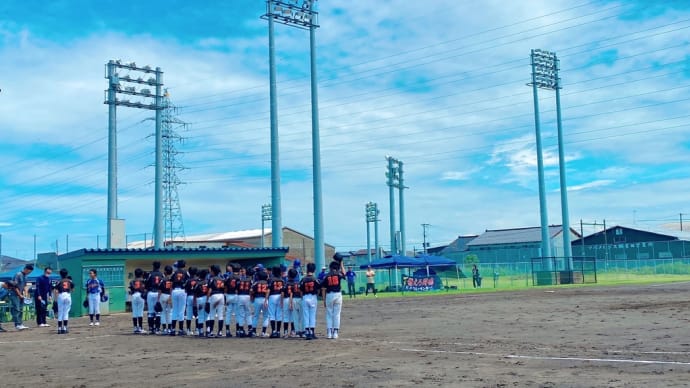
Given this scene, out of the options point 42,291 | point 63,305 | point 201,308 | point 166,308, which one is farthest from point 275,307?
point 42,291

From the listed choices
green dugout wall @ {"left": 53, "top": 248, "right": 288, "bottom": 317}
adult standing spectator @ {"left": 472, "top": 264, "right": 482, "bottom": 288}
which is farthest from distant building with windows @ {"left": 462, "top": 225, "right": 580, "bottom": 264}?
green dugout wall @ {"left": 53, "top": 248, "right": 288, "bottom": 317}

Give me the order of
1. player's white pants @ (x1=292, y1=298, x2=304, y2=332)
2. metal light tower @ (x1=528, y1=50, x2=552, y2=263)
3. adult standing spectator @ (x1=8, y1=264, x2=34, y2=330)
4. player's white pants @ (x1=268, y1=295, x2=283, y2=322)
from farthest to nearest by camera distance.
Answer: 1. metal light tower @ (x1=528, y1=50, x2=552, y2=263)
2. adult standing spectator @ (x1=8, y1=264, x2=34, y2=330)
3. player's white pants @ (x1=268, y1=295, x2=283, y2=322)
4. player's white pants @ (x1=292, y1=298, x2=304, y2=332)

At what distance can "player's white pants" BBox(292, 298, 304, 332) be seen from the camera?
1805cm

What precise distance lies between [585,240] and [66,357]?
7682 cm

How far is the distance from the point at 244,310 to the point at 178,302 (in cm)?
225

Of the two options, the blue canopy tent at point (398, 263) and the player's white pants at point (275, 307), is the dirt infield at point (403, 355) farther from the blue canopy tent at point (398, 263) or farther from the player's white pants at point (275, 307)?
the blue canopy tent at point (398, 263)

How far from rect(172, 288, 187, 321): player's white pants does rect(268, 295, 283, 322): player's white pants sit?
112 inches

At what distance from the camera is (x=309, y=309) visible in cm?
1745

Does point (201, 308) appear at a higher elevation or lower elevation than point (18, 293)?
lower

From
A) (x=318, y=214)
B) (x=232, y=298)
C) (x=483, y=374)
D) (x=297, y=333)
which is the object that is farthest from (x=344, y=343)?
(x=318, y=214)

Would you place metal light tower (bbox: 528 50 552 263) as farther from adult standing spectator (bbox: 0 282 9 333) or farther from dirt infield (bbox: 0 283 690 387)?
adult standing spectator (bbox: 0 282 9 333)

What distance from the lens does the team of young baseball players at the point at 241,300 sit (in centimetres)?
1742

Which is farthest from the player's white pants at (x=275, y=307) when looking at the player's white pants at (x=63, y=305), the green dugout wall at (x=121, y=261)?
the green dugout wall at (x=121, y=261)

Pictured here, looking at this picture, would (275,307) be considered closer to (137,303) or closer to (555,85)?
(137,303)
